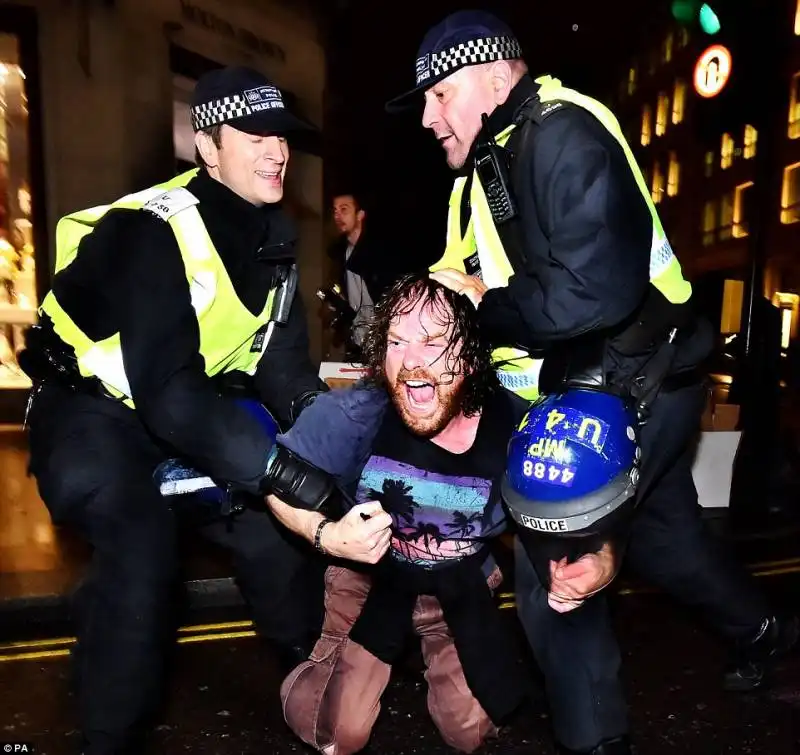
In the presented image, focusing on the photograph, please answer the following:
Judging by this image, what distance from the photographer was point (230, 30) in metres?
8.17

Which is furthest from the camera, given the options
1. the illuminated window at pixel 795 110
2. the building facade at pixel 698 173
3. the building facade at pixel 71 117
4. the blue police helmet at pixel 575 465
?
the illuminated window at pixel 795 110

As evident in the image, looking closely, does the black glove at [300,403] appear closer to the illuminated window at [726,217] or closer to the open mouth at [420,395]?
the open mouth at [420,395]

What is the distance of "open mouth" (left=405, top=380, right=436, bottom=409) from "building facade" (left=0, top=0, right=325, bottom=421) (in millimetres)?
6006

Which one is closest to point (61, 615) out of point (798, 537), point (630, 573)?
point (630, 573)

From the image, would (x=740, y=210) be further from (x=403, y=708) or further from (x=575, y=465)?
(x=575, y=465)

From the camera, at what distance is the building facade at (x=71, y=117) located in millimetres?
6934

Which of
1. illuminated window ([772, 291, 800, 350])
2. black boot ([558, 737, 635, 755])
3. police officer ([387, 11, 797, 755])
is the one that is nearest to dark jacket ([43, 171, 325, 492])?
police officer ([387, 11, 797, 755])

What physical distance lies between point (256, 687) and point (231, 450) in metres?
1.07

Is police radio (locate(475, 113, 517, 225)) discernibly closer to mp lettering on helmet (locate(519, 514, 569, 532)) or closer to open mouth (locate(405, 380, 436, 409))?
open mouth (locate(405, 380, 436, 409))

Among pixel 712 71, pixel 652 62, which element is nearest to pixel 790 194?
pixel 652 62

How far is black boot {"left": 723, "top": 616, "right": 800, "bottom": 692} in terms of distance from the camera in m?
2.54

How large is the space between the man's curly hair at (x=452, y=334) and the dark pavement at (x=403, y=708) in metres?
1.10

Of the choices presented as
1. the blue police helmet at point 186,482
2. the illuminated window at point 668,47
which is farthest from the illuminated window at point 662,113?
the blue police helmet at point 186,482

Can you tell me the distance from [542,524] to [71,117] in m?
6.63
